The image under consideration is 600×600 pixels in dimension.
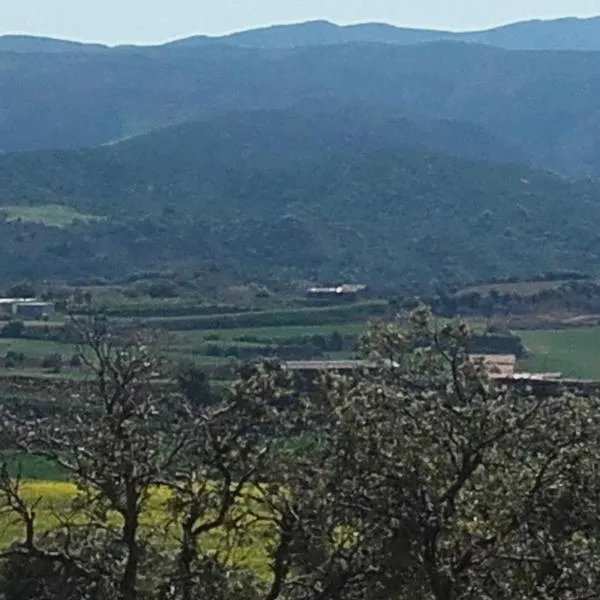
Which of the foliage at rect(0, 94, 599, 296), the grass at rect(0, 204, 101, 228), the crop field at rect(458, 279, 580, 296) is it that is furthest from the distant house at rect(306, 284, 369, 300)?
the grass at rect(0, 204, 101, 228)

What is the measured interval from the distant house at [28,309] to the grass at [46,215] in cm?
2980

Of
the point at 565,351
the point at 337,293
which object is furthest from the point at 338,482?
the point at 337,293

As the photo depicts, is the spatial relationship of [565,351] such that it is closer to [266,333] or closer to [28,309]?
[266,333]

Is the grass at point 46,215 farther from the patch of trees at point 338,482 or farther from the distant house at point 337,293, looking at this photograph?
the patch of trees at point 338,482

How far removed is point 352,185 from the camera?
12025 cm

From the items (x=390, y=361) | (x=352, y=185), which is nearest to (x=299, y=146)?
(x=352, y=185)

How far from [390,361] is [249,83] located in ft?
624

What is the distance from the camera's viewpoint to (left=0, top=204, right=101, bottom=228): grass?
9806 cm

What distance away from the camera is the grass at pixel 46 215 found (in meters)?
98.1

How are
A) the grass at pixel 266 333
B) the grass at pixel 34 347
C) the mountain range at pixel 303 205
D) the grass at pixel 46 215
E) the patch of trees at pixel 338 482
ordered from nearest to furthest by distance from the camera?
the patch of trees at pixel 338 482, the grass at pixel 34 347, the grass at pixel 266 333, the mountain range at pixel 303 205, the grass at pixel 46 215

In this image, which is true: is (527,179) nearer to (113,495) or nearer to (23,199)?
(23,199)

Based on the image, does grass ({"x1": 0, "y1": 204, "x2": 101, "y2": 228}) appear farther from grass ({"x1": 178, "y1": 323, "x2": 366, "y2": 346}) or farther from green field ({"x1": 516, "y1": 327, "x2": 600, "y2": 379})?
green field ({"x1": 516, "y1": 327, "x2": 600, "y2": 379})

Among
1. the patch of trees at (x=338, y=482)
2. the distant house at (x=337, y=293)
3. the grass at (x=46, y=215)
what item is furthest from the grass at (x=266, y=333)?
the grass at (x=46, y=215)

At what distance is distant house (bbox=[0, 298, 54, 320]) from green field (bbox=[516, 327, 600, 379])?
17191 millimetres
